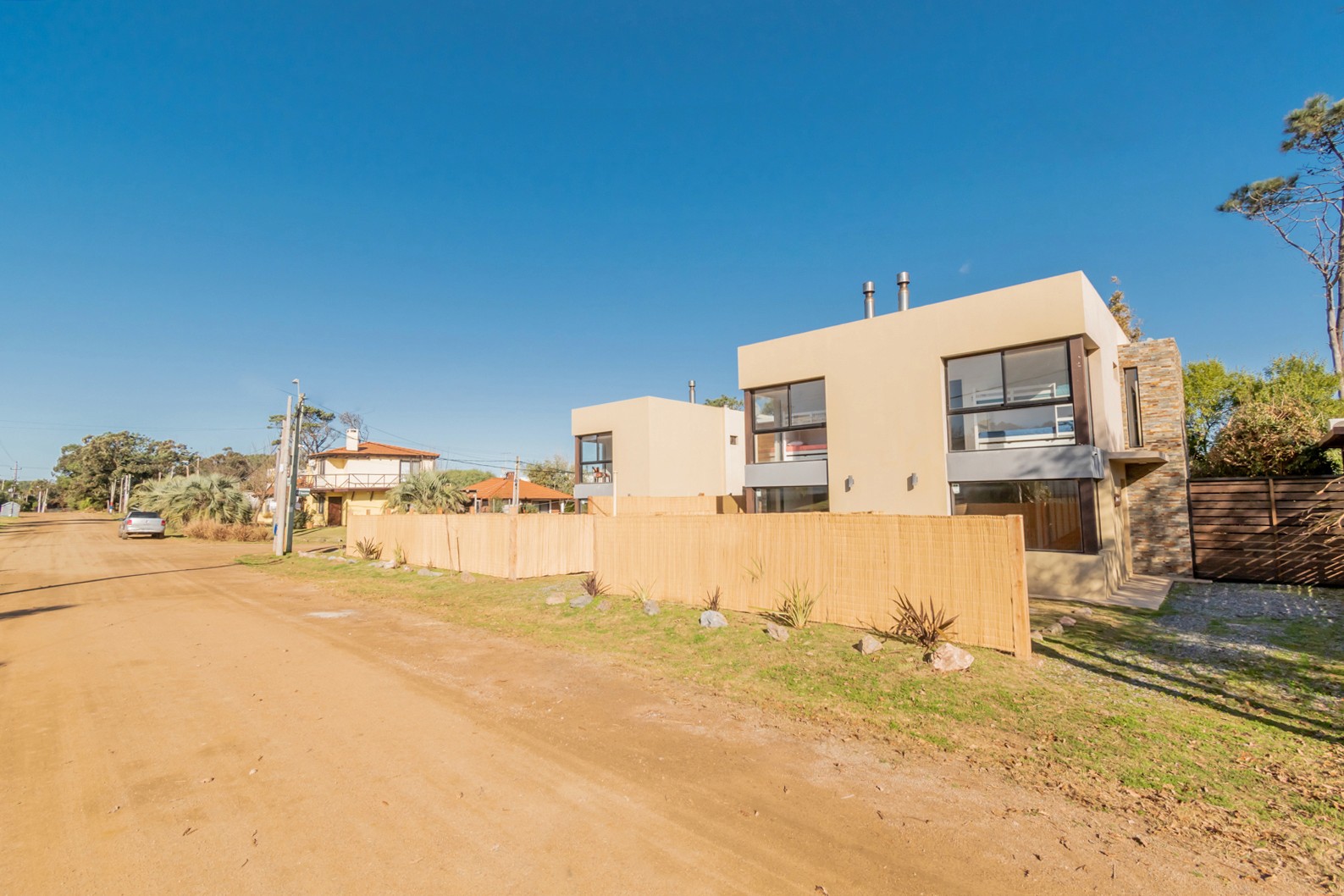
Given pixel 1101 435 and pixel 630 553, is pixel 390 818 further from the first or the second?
pixel 1101 435

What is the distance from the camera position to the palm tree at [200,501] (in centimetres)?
Answer: 3011

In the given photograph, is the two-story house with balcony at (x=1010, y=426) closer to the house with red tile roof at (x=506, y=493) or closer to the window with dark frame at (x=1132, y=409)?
the window with dark frame at (x=1132, y=409)

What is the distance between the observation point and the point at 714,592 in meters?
10.1

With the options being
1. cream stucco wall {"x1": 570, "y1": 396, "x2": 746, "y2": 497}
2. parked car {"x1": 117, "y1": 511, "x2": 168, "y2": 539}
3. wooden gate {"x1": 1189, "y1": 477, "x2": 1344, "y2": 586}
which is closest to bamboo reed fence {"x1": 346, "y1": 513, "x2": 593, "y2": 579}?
cream stucco wall {"x1": 570, "y1": 396, "x2": 746, "y2": 497}

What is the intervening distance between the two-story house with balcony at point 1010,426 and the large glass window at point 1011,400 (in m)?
0.02

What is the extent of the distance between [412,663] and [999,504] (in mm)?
11573

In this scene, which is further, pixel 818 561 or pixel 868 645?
pixel 818 561

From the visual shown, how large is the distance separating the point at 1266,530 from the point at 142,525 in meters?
42.3

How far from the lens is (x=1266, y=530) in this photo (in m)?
11.5

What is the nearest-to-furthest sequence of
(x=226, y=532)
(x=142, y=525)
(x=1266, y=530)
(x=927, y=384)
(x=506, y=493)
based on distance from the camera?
(x=1266, y=530) → (x=927, y=384) → (x=226, y=532) → (x=142, y=525) → (x=506, y=493)

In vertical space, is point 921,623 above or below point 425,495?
below

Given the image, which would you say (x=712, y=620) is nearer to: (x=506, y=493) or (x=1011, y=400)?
(x=1011, y=400)

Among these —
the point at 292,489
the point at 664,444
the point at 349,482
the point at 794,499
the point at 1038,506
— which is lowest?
the point at 1038,506

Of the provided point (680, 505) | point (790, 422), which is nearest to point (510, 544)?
point (680, 505)
